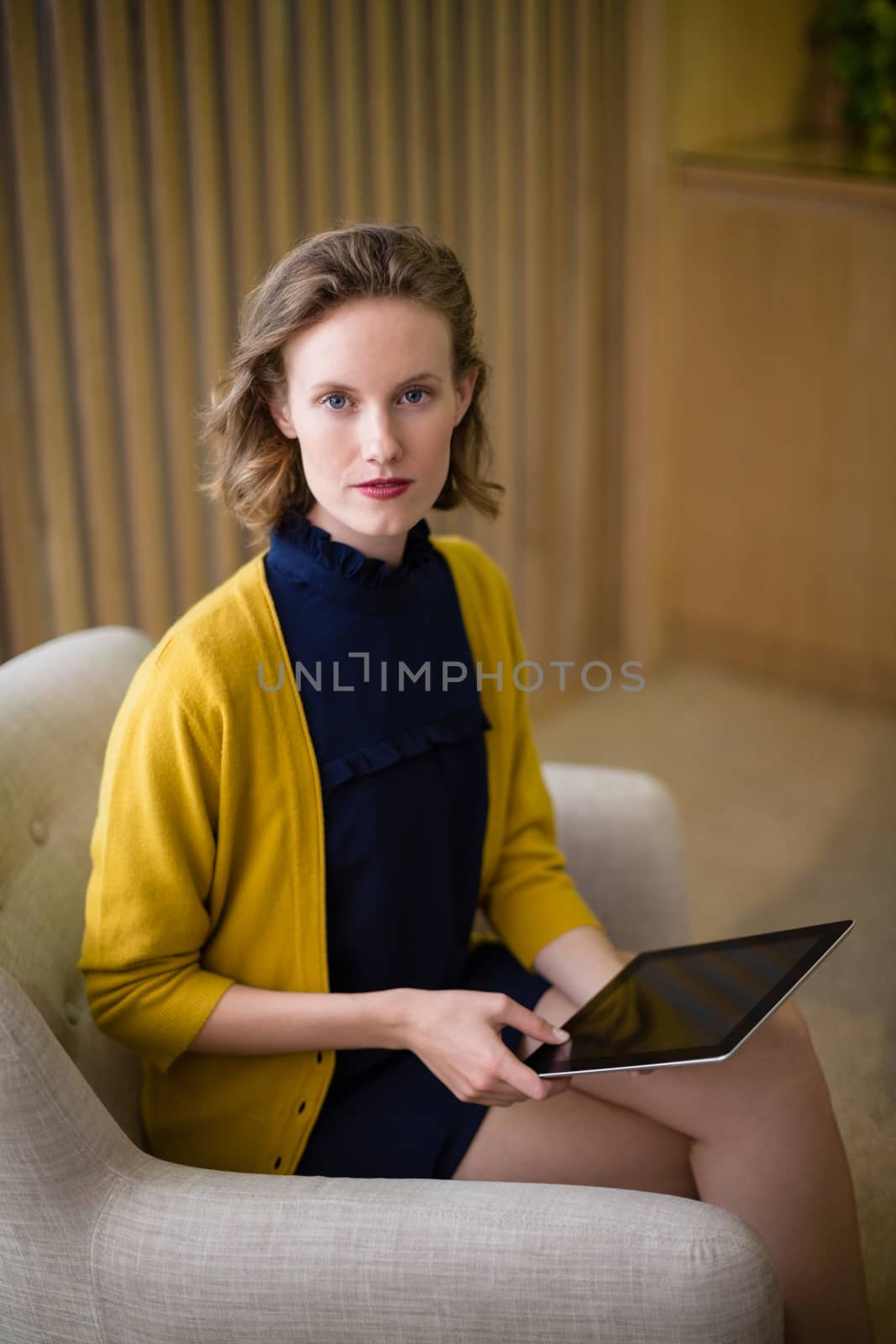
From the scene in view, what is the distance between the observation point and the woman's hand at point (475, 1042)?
1096 mm

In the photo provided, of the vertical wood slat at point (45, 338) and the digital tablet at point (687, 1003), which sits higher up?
the vertical wood slat at point (45, 338)

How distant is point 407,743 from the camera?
1.26 metres

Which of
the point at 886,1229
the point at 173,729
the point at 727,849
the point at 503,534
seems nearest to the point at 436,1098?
the point at 173,729

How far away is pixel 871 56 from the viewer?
2.96 m

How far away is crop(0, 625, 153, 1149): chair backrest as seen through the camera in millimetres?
1203

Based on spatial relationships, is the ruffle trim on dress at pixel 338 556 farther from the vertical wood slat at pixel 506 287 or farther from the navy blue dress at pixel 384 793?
the vertical wood slat at pixel 506 287

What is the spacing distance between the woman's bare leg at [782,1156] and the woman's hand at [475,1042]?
116 mm

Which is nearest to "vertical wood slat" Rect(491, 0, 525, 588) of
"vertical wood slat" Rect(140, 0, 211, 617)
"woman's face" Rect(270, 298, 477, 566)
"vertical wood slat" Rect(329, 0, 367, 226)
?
"vertical wood slat" Rect(329, 0, 367, 226)

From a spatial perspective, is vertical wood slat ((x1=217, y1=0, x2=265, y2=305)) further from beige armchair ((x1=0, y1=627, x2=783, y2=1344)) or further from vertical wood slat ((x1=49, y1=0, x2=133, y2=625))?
beige armchair ((x1=0, y1=627, x2=783, y2=1344))

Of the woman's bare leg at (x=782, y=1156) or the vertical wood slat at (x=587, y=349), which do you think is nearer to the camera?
the woman's bare leg at (x=782, y=1156)

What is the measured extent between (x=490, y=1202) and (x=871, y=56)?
2660 mm

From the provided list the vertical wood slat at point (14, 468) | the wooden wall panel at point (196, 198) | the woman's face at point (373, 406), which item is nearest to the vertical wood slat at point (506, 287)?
the wooden wall panel at point (196, 198)

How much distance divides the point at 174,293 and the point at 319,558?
3.04ft

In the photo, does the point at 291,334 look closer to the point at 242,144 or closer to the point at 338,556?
the point at 338,556
